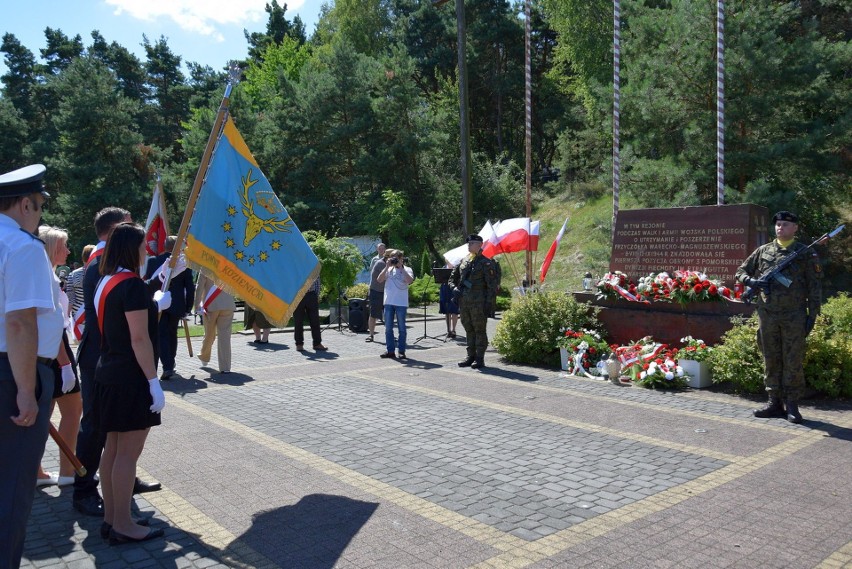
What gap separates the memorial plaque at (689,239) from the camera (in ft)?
32.4

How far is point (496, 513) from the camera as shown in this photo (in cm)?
487

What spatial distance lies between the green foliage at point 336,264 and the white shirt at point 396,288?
224 inches

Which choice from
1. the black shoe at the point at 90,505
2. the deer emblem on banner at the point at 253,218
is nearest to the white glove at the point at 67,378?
the black shoe at the point at 90,505

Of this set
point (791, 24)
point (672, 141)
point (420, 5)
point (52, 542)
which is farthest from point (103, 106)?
point (52, 542)

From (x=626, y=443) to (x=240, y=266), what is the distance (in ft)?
12.9

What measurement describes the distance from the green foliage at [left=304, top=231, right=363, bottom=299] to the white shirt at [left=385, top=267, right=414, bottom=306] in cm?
568

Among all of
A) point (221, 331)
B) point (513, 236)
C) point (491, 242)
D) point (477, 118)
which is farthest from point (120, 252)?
point (477, 118)

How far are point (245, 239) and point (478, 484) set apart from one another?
114 inches

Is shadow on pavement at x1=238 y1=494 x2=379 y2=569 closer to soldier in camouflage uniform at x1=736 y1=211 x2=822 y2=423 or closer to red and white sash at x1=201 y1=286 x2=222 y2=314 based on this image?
soldier in camouflage uniform at x1=736 y1=211 x2=822 y2=423

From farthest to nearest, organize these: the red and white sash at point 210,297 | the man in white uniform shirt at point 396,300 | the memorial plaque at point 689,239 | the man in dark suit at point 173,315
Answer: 1. the man in white uniform shirt at point 396,300
2. the red and white sash at point 210,297
3. the memorial plaque at point 689,239
4. the man in dark suit at point 173,315

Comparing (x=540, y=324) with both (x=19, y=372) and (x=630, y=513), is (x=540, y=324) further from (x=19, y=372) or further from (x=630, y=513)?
(x=19, y=372)

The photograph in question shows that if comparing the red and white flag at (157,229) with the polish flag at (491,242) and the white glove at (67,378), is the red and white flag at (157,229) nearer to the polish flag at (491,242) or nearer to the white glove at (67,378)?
the white glove at (67,378)

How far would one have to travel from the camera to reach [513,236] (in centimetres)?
1490

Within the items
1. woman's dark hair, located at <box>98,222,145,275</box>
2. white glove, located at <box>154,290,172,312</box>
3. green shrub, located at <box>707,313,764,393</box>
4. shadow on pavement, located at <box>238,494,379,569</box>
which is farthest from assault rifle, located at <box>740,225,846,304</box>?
woman's dark hair, located at <box>98,222,145,275</box>
